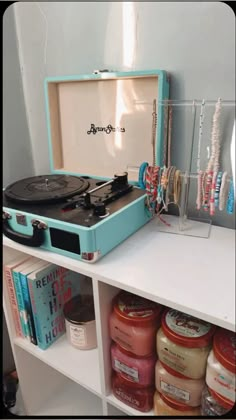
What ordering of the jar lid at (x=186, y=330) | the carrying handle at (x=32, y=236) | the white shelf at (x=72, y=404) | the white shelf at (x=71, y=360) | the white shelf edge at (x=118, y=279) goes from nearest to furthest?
1. the white shelf edge at (x=118, y=279)
2. the jar lid at (x=186, y=330)
3. the carrying handle at (x=32, y=236)
4. the white shelf at (x=71, y=360)
5. the white shelf at (x=72, y=404)

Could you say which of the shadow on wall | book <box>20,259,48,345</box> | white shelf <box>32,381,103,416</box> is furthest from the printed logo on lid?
the shadow on wall

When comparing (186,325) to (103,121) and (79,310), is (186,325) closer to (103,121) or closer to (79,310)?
(79,310)

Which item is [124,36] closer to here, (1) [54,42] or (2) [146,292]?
(1) [54,42]

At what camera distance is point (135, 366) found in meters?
0.72

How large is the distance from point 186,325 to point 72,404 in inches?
28.9

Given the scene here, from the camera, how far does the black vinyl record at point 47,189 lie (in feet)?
2.65

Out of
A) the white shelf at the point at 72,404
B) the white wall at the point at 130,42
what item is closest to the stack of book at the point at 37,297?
the white shelf at the point at 72,404

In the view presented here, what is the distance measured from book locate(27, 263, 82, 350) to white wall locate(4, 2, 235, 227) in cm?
50

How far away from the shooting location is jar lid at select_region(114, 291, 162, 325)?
690 millimetres

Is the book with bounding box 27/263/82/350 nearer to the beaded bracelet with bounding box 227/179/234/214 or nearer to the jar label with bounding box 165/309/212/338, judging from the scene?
the jar label with bounding box 165/309/212/338

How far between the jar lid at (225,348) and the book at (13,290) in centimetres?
58

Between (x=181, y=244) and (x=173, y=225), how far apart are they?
11 cm

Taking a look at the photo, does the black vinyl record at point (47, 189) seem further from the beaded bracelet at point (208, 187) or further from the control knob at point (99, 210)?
the beaded bracelet at point (208, 187)

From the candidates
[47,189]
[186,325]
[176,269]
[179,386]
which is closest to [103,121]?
[47,189]
